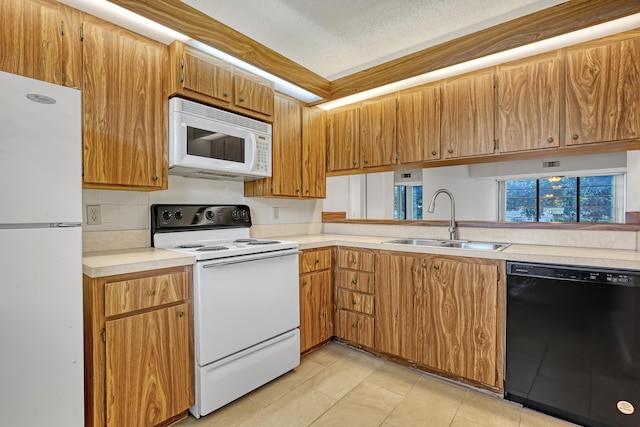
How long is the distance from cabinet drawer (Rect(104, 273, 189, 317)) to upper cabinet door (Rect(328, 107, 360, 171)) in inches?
73.6

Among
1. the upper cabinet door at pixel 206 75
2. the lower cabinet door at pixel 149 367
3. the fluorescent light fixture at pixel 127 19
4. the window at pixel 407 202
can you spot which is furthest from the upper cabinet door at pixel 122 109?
the window at pixel 407 202

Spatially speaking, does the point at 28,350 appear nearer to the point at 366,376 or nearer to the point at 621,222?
the point at 366,376

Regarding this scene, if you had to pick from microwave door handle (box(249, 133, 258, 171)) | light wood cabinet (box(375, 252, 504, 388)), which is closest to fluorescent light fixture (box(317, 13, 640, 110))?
microwave door handle (box(249, 133, 258, 171))

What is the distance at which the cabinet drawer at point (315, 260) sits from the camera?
2453mm

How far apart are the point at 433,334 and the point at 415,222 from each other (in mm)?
1036

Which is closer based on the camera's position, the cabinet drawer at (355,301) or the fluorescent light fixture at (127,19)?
the fluorescent light fixture at (127,19)

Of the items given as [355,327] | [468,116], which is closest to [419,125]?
[468,116]

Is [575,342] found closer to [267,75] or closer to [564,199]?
[564,199]

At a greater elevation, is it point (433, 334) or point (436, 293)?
point (436, 293)

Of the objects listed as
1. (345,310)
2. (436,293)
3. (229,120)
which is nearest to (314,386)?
(345,310)

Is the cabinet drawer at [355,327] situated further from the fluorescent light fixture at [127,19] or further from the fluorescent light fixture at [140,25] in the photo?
the fluorescent light fixture at [127,19]

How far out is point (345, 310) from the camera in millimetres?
2670

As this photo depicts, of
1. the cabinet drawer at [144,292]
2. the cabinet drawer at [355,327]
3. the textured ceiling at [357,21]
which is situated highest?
the textured ceiling at [357,21]

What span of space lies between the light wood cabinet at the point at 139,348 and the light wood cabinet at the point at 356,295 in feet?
4.25
